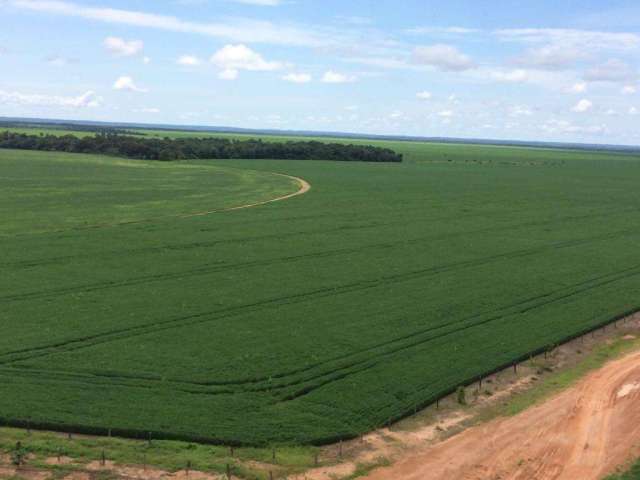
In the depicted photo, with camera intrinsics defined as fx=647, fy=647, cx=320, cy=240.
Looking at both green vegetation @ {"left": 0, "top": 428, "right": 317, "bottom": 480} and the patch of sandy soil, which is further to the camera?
green vegetation @ {"left": 0, "top": 428, "right": 317, "bottom": 480}

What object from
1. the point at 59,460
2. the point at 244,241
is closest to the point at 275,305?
the point at 59,460

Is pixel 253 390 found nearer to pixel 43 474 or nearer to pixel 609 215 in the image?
pixel 43 474

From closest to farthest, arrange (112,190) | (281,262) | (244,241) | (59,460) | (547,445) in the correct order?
(59,460) → (547,445) → (281,262) → (244,241) → (112,190)

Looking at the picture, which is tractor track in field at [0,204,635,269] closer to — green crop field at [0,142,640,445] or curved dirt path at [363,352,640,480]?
green crop field at [0,142,640,445]

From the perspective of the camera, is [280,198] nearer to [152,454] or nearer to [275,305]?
[275,305]

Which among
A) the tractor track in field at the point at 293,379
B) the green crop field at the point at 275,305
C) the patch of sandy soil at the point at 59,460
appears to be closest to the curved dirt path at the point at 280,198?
the green crop field at the point at 275,305

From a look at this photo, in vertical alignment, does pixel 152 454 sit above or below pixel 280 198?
below

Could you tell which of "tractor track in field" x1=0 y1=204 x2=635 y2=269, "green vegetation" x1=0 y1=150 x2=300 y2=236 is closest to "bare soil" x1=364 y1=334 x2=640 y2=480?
"tractor track in field" x1=0 y1=204 x2=635 y2=269
